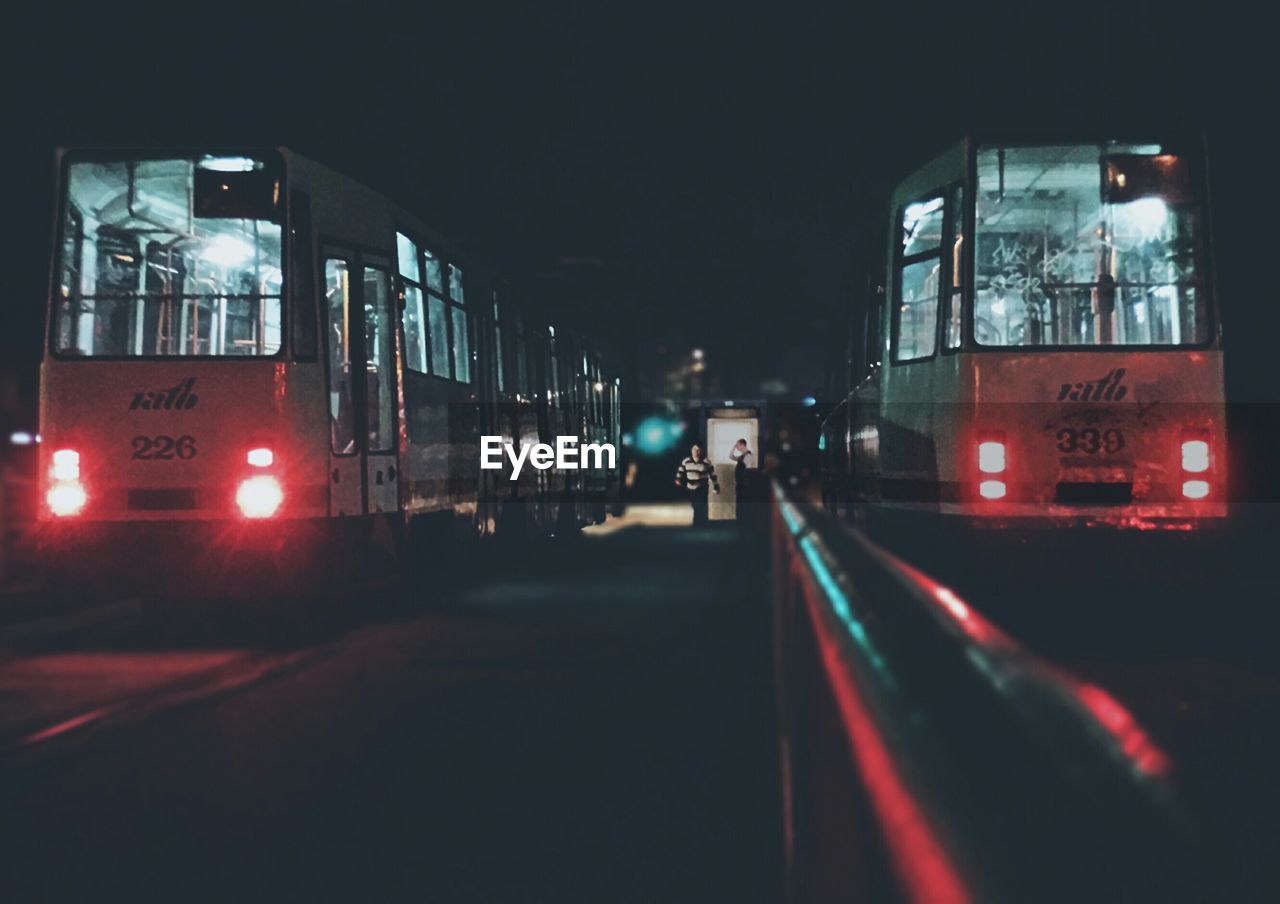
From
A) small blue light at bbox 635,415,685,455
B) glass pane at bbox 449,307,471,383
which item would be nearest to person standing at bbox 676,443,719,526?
glass pane at bbox 449,307,471,383

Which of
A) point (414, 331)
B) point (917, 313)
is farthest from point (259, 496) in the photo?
point (917, 313)

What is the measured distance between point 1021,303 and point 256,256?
636 cm

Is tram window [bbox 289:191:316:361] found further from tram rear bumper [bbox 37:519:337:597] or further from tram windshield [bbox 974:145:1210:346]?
tram windshield [bbox 974:145:1210:346]

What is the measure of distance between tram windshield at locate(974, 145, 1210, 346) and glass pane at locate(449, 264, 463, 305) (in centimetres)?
650

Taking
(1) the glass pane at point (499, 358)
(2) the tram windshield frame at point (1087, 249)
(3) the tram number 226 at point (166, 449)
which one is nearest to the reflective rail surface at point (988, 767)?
(3) the tram number 226 at point (166, 449)

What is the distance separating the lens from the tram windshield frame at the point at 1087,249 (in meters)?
13.5

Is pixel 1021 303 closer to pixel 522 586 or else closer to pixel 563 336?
pixel 522 586

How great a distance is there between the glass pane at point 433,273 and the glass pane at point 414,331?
1.91 ft

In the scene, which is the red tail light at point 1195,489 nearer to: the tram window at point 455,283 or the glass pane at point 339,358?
the glass pane at point 339,358

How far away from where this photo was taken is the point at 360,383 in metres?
14.0

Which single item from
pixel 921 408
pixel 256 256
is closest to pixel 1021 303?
pixel 921 408

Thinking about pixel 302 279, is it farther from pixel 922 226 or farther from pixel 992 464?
pixel 992 464

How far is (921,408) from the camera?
14.3m

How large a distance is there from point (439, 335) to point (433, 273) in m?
0.66
